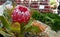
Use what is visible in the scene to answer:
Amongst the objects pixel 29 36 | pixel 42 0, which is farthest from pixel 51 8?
pixel 29 36

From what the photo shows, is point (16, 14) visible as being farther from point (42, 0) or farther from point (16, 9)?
point (42, 0)

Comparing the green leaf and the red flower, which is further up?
the red flower

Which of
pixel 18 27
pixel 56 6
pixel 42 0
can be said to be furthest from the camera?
pixel 56 6

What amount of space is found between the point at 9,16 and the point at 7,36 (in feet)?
0.41

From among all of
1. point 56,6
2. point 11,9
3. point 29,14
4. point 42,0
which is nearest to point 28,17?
point 29,14

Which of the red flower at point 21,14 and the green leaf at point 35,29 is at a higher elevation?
the red flower at point 21,14

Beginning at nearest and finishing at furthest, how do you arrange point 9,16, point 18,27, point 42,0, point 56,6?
1. point 18,27
2. point 9,16
3. point 42,0
4. point 56,6

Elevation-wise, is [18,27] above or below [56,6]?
above

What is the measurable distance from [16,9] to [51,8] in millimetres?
4172

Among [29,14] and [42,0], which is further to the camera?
[42,0]

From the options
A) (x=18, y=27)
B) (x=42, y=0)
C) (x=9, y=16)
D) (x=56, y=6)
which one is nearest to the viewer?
(x=18, y=27)

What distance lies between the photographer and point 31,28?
3.04ft

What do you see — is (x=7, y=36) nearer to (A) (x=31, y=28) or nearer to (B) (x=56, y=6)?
(A) (x=31, y=28)

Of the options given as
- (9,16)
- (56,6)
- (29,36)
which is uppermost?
(9,16)
